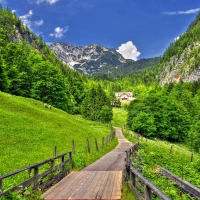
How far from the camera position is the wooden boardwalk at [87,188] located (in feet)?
29.5

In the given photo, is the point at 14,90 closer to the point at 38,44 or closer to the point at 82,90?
the point at 82,90

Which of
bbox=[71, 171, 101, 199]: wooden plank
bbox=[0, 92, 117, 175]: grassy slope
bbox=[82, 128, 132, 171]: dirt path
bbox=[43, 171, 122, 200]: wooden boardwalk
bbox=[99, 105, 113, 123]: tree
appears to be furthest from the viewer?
bbox=[99, 105, 113, 123]: tree

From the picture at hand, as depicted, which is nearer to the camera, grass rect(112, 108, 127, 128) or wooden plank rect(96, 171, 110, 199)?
wooden plank rect(96, 171, 110, 199)

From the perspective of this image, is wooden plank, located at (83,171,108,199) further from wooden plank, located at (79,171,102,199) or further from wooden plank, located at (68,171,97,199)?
wooden plank, located at (68,171,97,199)

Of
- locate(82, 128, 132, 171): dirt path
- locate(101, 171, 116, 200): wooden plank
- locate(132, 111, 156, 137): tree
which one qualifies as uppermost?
locate(132, 111, 156, 137): tree

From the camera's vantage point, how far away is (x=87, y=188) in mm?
10328

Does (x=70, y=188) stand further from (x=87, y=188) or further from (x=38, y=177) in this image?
(x=38, y=177)

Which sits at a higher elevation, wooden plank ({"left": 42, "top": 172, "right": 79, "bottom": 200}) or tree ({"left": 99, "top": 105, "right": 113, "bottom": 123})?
tree ({"left": 99, "top": 105, "right": 113, "bottom": 123})

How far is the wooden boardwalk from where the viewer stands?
354 inches

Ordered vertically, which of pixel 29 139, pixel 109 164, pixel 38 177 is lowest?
pixel 109 164

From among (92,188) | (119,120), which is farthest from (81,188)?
(119,120)

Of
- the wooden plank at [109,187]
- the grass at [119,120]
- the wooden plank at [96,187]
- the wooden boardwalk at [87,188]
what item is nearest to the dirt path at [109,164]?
the wooden plank at [96,187]

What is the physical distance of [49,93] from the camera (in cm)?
6944

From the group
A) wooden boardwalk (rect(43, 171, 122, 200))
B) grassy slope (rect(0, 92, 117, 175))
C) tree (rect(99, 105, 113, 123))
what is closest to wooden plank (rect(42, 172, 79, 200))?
wooden boardwalk (rect(43, 171, 122, 200))
